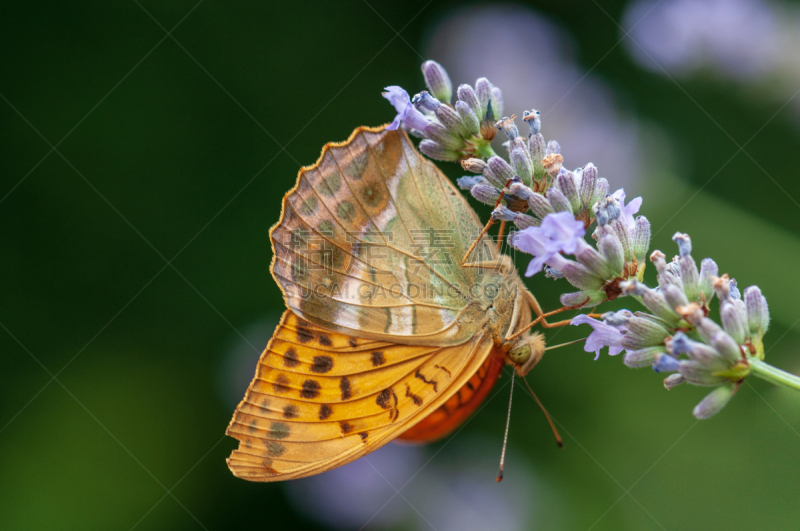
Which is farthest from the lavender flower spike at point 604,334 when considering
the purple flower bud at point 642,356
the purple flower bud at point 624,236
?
the purple flower bud at point 624,236

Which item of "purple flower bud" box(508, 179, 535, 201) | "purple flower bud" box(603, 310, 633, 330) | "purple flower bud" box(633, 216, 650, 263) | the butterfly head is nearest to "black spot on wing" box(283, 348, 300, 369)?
the butterfly head

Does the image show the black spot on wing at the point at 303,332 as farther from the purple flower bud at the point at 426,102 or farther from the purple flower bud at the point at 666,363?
the purple flower bud at the point at 666,363

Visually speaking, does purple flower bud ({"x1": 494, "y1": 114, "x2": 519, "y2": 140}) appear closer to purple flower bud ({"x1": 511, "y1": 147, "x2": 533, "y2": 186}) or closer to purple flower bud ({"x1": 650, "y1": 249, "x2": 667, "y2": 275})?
purple flower bud ({"x1": 511, "y1": 147, "x2": 533, "y2": 186})

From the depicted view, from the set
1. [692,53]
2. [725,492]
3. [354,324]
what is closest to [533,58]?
[692,53]

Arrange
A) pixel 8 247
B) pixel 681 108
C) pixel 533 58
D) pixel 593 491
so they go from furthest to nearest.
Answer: pixel 533 58 → pixel 681 108 → pixel 8 247 → pixel 593 491

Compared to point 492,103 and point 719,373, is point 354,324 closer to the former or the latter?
point 492,103

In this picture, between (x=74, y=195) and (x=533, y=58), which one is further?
(x=533, y=58)
